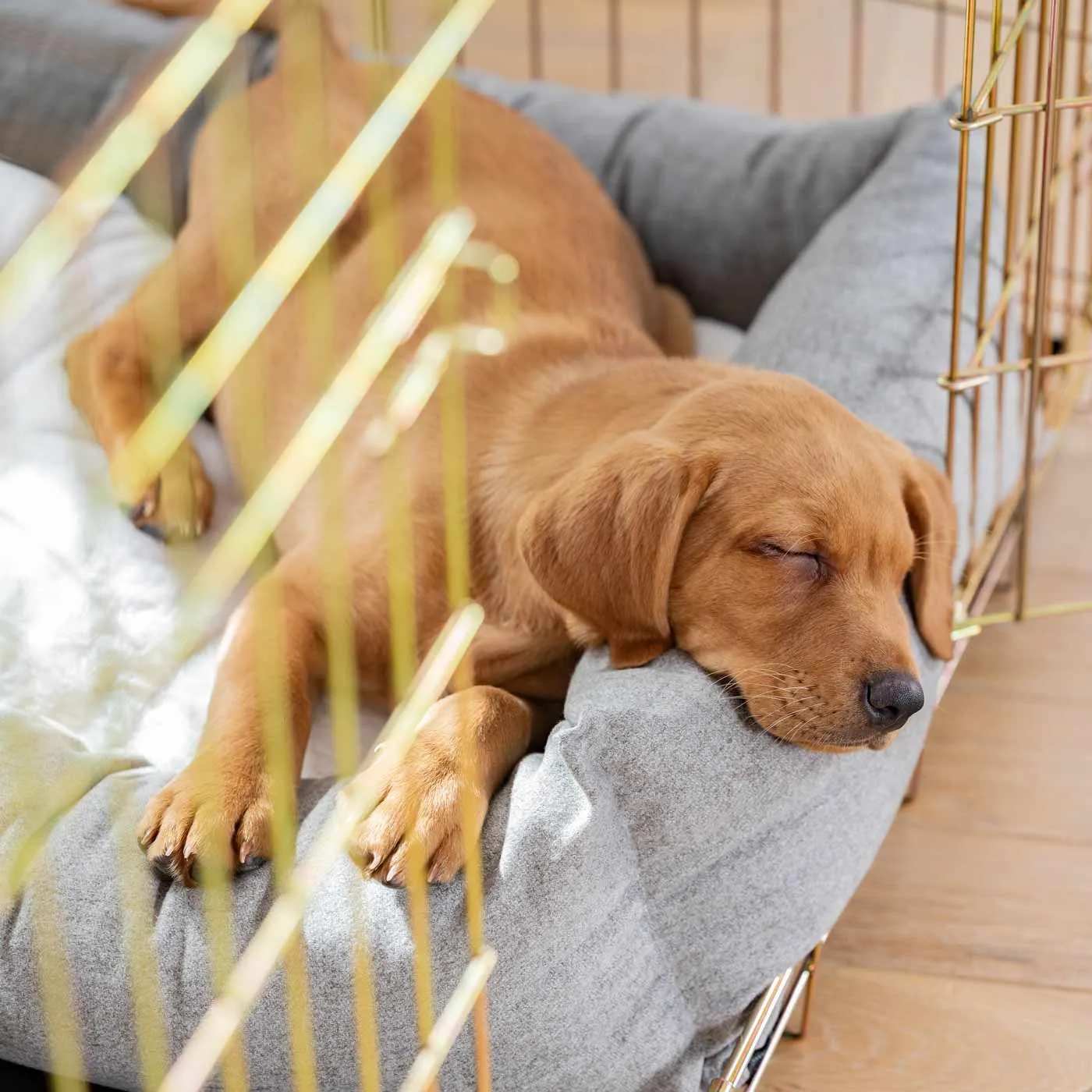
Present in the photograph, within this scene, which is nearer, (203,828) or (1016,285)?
(203,828)

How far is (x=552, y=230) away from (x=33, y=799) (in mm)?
1185

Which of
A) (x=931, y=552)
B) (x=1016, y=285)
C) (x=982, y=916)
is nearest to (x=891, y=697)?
(x=931, y=552)

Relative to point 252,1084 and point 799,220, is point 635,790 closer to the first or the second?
point 252,1084

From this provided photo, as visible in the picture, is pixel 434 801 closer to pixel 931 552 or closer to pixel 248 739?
pixel 248 739

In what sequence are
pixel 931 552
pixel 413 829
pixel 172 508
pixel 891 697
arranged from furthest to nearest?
1. pixel 172 508
2. pixel 931 552
3. pixel 891 697
4. pixel 413 829

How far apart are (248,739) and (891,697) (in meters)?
0.64

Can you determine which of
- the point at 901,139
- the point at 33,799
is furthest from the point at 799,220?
the point at 33,799

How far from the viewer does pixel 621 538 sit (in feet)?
5.02

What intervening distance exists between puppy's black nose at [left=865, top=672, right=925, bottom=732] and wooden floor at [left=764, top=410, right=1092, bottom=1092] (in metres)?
0.50

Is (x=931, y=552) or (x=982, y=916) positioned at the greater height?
(x=931, y=552)

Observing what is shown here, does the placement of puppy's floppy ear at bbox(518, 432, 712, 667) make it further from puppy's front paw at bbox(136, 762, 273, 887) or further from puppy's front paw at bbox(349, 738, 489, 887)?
puppy's front paw at bbox(136, 762, 273, 887)

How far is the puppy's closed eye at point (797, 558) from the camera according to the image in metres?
1.53

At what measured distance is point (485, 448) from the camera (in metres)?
1.84

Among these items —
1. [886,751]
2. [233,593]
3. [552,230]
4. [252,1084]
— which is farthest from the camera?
[552,230]
